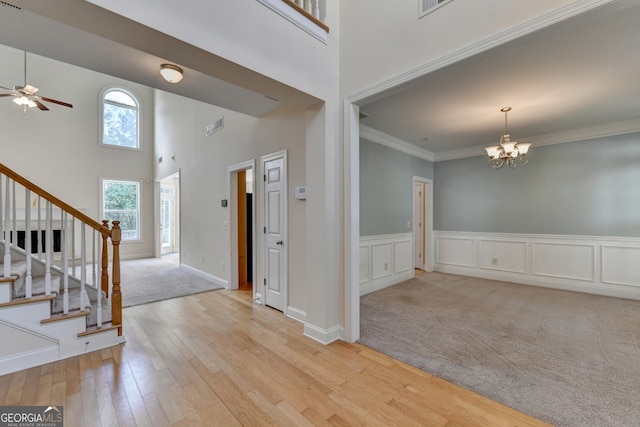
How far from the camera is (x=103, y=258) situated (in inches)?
121

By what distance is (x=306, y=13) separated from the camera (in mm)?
2447

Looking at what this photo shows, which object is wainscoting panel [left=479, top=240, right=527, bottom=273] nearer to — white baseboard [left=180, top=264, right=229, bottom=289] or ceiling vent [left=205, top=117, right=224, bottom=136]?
white baseboard [left=180, top=264, right=229, bottom=289]

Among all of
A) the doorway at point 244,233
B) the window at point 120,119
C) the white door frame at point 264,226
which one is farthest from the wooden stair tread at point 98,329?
the window at point 120,119

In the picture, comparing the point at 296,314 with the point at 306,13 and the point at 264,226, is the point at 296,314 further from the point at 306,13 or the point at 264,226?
the point at 306,13

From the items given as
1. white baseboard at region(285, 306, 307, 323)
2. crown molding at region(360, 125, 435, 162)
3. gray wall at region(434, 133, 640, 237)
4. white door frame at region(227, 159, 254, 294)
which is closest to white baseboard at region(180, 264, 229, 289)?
white door frame at region(227, 159, 254, 294)

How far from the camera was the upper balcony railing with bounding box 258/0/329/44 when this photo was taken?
90.0 inches

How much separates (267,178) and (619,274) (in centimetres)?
579

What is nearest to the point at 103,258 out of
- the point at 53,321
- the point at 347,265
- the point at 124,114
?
the point at 53,321

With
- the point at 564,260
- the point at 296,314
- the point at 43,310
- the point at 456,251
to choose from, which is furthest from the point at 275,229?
the point at 564,260

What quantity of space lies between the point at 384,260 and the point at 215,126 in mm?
4067

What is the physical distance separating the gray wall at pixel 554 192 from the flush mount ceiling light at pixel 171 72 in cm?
549

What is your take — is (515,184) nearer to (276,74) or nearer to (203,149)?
(276,74)

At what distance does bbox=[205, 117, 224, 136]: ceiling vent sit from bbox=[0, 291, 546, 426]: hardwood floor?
3.57 meters

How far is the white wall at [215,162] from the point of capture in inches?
131
